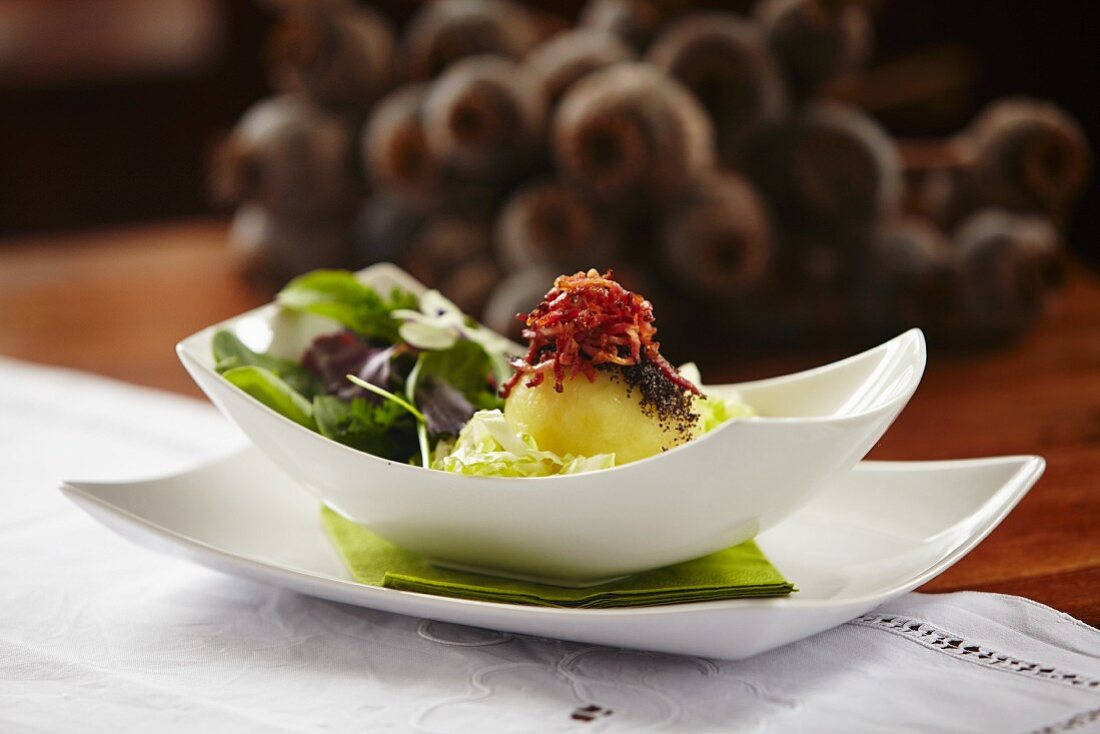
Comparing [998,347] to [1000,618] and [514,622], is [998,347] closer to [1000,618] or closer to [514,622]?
[1000,618]

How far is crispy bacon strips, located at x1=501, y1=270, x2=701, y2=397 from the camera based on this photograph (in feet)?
2.89

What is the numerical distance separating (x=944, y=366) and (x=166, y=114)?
338 cm

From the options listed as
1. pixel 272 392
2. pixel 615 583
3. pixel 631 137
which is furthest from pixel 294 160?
pixel 615 583

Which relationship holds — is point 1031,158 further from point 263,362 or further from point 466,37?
point 263,362

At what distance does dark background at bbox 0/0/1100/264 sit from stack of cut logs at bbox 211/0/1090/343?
1.59m

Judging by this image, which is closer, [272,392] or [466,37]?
[272,392]

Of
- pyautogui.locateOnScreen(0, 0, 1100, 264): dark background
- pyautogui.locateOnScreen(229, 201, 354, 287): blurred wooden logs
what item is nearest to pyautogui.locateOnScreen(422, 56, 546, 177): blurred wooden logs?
pyautogui.locateOnScreen(229, 201, 354, 287): blurred wooden logs

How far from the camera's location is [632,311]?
2.95 feet

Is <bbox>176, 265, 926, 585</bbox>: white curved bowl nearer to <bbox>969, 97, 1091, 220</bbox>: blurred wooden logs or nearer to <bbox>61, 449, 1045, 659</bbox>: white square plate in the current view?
<bbox>61, 449, 1045, 659</bbox>: white square plate

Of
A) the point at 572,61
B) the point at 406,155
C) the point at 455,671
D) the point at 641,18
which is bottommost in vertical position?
the point at 455,671

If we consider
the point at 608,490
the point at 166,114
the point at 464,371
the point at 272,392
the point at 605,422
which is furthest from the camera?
the point at 166,114

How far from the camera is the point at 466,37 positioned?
2094 millimetres

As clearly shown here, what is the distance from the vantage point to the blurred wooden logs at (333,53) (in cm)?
212

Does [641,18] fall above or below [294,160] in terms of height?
above
